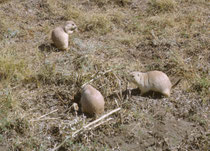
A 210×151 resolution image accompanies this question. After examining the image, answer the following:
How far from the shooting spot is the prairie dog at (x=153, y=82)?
11.3ft

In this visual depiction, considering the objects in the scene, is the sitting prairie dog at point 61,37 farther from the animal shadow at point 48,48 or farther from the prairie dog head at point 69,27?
the animal shadow at point 48,48

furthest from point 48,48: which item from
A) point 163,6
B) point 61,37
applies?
point 163,6

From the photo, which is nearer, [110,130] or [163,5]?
[110,130]

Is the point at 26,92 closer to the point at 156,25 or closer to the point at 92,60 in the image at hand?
the point at 92,60

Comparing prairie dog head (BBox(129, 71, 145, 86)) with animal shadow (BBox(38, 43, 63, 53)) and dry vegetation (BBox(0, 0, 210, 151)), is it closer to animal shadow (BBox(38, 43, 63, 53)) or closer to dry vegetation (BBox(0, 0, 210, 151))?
dry vegetation (BBox(0, 0, 210, 151))

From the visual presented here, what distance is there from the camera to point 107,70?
153 inches

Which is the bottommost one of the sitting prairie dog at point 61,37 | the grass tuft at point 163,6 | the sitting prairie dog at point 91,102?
the sitting prairie dog at point 91,102

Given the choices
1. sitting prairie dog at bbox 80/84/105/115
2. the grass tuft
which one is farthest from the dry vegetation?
sitting prairie dog at bbox 80/84/105/115

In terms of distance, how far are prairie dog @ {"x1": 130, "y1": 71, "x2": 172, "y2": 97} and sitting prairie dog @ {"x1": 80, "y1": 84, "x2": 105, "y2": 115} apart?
60 cm

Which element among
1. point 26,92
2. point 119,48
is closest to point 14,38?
point 26,92

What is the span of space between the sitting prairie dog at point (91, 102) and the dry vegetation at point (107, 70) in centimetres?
13

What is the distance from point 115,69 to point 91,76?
0.38 meters

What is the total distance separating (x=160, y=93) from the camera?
361 centimetres

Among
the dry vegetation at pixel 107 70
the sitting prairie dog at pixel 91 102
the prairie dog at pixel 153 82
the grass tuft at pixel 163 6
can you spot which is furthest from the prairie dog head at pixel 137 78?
the grass tuft at pixel 163 6
